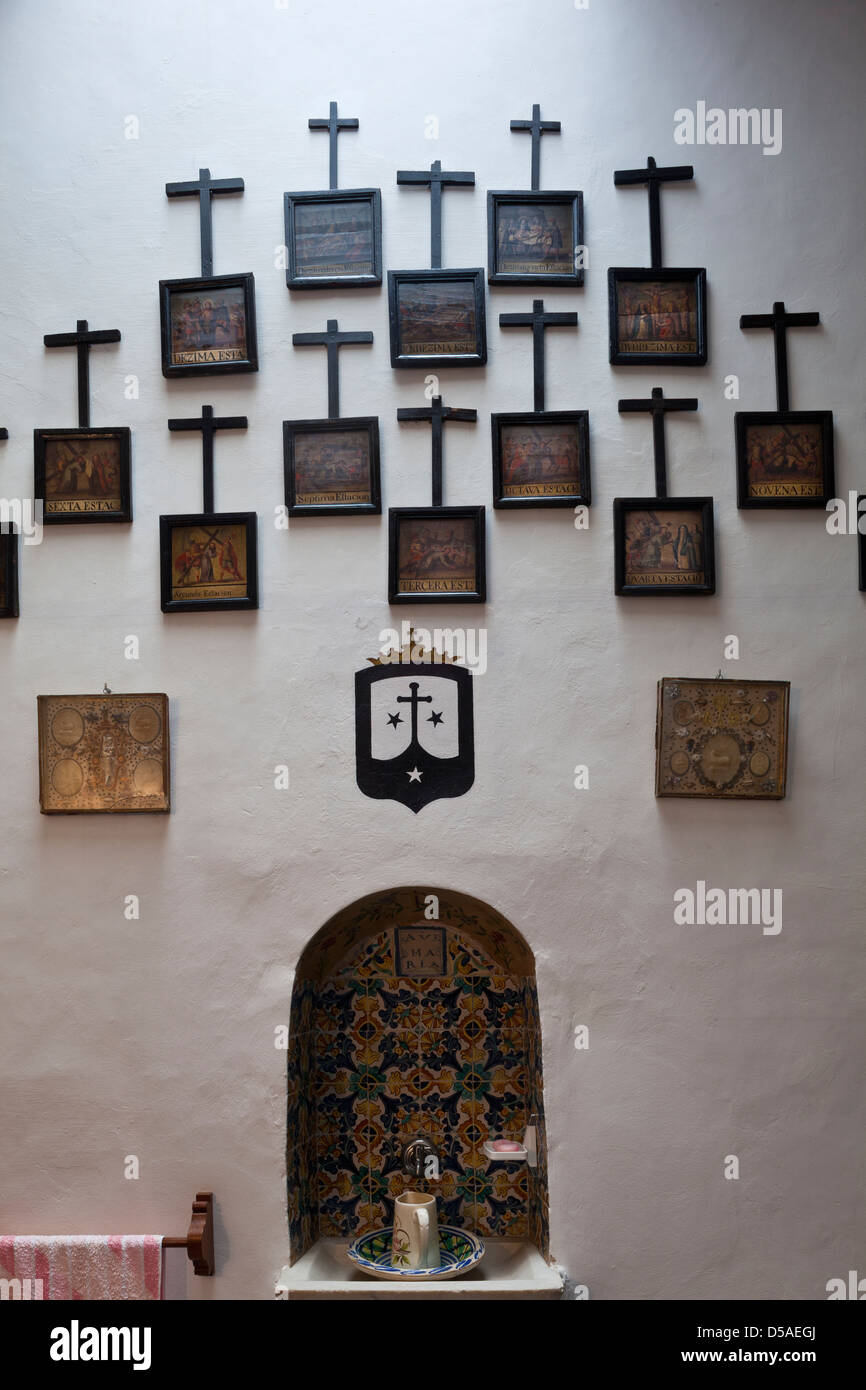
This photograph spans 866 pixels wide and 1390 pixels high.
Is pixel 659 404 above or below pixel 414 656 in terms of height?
above

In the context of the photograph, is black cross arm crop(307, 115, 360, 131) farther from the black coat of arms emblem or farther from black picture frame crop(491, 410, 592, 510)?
the black coat of arms emblem

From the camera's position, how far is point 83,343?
3365mm

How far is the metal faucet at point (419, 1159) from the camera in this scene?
324 centimetres

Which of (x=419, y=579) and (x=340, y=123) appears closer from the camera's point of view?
(x=419, y=579)

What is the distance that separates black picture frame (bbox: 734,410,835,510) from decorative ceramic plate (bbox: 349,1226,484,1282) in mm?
2258

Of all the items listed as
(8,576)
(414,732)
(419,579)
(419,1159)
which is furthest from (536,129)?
(419,1159)

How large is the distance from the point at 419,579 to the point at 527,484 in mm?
423

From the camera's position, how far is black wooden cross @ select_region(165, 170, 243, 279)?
3357 mm

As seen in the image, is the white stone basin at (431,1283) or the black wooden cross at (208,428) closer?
the white stone basin at (431,1283)

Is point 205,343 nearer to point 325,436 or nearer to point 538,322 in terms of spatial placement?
point 325,436

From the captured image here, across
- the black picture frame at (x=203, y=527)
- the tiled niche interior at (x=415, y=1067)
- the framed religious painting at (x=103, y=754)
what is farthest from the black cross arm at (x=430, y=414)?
the tiled niche interior at (x=415, y=1067)

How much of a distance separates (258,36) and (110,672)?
198 cm

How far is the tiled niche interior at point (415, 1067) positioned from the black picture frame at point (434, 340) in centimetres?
159

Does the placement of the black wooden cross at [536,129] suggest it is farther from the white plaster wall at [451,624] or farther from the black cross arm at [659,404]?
the black cross arm at [659,404]
